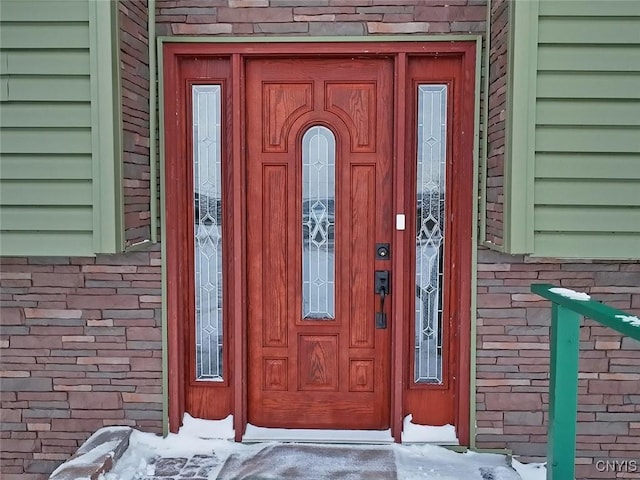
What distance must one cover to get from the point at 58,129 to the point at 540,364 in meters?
2.79

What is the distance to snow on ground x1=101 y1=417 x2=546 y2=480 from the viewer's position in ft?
9.44

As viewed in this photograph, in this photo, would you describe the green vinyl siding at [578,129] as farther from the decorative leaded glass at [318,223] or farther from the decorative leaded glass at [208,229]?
the decorative leaded glass at [208,229]

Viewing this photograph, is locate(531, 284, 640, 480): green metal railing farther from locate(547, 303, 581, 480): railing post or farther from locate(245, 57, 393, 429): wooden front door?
locate(245, 57, 393, 429): wooden front door

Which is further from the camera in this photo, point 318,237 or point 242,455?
point 318,237

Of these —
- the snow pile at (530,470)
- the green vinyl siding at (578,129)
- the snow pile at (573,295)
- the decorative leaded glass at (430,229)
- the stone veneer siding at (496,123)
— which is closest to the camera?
the snow pile at (573,295)

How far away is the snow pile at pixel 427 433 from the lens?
3172 mm

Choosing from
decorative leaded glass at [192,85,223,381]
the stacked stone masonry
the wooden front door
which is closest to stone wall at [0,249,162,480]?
the stacked stone masonry

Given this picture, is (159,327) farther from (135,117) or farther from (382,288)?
(382,288)

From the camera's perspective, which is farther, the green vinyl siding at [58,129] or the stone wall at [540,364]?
the stone wall at [540,364]

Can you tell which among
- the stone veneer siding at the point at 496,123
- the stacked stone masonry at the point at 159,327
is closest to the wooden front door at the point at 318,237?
the stacked stone masonry at the point at 159,327

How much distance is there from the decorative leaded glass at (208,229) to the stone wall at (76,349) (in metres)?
0.25

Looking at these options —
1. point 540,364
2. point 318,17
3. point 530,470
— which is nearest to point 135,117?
point 318,17

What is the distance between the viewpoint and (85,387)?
126 inches

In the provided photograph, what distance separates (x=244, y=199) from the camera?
10.5ft
